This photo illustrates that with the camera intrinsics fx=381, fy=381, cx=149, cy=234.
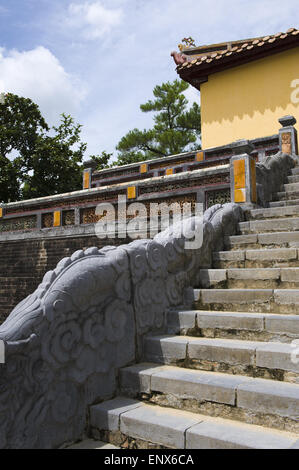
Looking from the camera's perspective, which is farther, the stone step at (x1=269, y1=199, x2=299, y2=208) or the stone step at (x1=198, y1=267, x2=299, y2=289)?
the stone step at (x1=269, y1=199, x2=299, y2=208)

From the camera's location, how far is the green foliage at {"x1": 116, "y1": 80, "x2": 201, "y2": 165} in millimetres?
18188

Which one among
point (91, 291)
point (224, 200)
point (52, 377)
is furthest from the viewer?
point (224, 200)

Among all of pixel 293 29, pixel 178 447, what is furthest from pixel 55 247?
pixel 293 29

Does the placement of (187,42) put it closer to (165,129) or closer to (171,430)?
(165,129)

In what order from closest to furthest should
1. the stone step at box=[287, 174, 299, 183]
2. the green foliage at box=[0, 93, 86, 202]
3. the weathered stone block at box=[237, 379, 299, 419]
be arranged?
the weathered stone block at box=[237, 379, 299, 419]
the stone step at box=[287, 174, 299, 183]
the green foliage at box=[0, 93, 86, 202]

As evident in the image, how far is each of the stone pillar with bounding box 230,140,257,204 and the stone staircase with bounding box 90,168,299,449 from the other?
5.64ft

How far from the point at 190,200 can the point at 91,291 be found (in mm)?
4153

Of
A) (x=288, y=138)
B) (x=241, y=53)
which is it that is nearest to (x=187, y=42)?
(x=241, y=53)

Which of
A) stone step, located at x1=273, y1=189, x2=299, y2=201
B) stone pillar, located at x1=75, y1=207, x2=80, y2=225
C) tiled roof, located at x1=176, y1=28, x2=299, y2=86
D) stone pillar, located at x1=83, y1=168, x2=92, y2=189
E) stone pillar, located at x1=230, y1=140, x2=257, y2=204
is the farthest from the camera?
stone pillar, located at x1=83, y1=168, x2=92, y2=189

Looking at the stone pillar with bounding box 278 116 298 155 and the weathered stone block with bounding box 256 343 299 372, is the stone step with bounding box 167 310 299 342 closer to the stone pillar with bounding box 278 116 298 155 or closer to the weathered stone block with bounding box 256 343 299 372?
the weathered stone block with bounding box 256 343 299 372

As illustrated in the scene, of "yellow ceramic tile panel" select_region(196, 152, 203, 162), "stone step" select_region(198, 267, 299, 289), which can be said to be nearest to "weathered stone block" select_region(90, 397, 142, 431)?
"stone step" select_region(198, 267, 299, 289)

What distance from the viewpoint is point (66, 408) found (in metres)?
2.53

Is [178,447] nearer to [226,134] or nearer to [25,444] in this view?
[25,444]

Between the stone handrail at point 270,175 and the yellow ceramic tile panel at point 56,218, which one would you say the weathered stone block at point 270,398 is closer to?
the stone handrail at point 270,175
